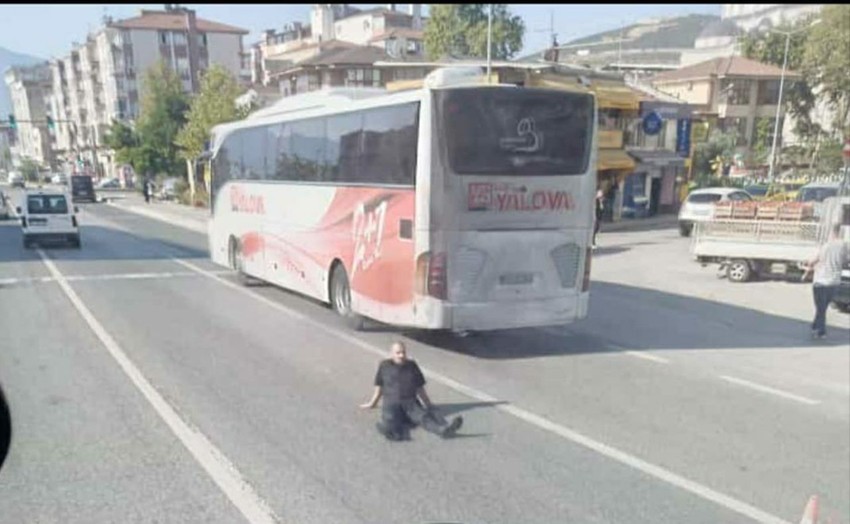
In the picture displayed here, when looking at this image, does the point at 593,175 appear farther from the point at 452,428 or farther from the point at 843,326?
the point at 843,326

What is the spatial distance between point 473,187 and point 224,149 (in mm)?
8110

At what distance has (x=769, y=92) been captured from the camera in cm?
5216

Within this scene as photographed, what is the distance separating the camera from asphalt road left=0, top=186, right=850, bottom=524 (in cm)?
434

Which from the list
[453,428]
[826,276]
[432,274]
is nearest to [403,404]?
[453,428]

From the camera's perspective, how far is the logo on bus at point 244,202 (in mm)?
12097

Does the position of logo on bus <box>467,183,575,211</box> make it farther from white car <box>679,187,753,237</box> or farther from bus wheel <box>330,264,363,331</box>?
white car <box>679,187,753,237</box>

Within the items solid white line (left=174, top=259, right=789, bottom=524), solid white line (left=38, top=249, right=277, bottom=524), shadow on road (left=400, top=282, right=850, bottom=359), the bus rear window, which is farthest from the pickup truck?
solid white line (left=38, top=249, right=277, bottom=524)

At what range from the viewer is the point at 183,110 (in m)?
42.0

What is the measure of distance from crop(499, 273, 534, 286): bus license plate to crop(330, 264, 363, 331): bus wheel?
2.52 m

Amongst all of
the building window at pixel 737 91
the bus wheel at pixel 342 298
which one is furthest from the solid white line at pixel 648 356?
the building window at pixel 737 91

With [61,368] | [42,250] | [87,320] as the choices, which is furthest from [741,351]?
[42,250]

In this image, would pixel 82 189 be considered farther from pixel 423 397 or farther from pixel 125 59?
pixel 423 397

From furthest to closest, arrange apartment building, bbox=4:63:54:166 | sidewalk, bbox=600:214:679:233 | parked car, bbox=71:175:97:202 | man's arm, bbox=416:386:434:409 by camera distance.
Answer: parked car, bbox=71:175:97:202, apartment building, bbox=4:63:54:166, sidewalk, bbox=600:214:679:233, man's arm, bbox=416:386:434:409

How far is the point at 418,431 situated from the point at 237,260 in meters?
8.91
